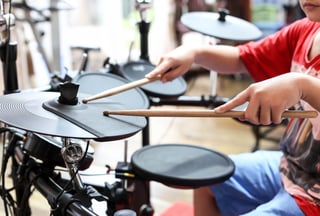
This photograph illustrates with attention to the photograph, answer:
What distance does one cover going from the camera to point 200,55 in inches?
48.7

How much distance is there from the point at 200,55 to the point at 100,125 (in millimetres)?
516

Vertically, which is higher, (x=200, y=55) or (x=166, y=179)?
(x=200, y=55)

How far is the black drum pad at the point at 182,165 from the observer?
1.03 metres

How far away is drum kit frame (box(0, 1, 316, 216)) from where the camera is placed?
80cm

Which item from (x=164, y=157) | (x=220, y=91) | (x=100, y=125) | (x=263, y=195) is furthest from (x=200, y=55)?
(x=220, y=91)

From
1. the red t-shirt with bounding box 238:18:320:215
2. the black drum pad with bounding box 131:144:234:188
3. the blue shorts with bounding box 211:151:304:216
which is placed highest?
the red t-shirt with bounding box 238:18:320:215

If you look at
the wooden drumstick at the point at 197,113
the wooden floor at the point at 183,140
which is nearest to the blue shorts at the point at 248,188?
the wooden drumstick at the point at 197,113

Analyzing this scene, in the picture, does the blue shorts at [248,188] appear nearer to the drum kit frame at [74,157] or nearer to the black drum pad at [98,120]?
the drum kit frame at [74,157]

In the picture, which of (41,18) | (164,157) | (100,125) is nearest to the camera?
(100,125)

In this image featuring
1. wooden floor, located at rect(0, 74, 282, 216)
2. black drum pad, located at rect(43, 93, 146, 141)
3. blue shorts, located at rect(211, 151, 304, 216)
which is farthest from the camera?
wooden floor, located at rect(0, 74, 282, 216)

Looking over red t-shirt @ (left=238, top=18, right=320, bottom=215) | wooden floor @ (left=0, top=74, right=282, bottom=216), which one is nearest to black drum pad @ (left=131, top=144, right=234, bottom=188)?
red t-shirt @ (left=238, top=18, right=320, bottom=215)

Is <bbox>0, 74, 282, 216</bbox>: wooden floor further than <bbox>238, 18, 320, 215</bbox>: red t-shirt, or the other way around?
<bbox>0, 74, 282, 216</bbox>: wooden floor

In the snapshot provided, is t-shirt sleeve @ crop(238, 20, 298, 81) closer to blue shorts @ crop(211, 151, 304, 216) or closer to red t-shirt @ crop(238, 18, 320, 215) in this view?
red t-shirt @ crop(238, 18, 320, 215)

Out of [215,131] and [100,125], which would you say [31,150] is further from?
[215,131]
